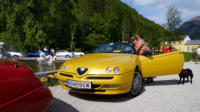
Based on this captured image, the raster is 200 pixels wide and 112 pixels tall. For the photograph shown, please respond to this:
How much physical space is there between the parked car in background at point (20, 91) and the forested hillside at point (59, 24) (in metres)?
26.9

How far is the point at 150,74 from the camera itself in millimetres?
5000

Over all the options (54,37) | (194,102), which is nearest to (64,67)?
(194,102)

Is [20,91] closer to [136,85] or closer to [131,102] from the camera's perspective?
[131,102]

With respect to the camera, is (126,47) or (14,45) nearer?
(126,47)

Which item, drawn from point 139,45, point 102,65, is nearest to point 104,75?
point 102,65

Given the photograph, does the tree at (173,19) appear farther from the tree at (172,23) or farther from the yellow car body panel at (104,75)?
the yellow car body panel at (104,75)

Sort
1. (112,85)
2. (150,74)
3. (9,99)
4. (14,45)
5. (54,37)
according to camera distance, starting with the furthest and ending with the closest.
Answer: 1. (54,37)
2. (14,45)
3. (150,74)
4. (112,85)
5. (9,99)

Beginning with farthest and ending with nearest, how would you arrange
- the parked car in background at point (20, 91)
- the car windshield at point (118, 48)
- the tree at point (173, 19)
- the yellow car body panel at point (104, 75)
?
the tree at point (173, 19)
the car windshield at point (118, 48)
the yellow car body panel at point (104, 75)
the parked car in background at point (20, 91)

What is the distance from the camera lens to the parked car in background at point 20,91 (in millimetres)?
1856

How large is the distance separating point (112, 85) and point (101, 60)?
2.29ft

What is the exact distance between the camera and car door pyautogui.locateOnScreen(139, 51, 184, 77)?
195 inches

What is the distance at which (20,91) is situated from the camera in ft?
6.68

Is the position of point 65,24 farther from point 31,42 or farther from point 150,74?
point 150,74

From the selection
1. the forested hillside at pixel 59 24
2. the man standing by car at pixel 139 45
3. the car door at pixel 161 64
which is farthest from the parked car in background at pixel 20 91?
the forested hillside at pixel 59 24
